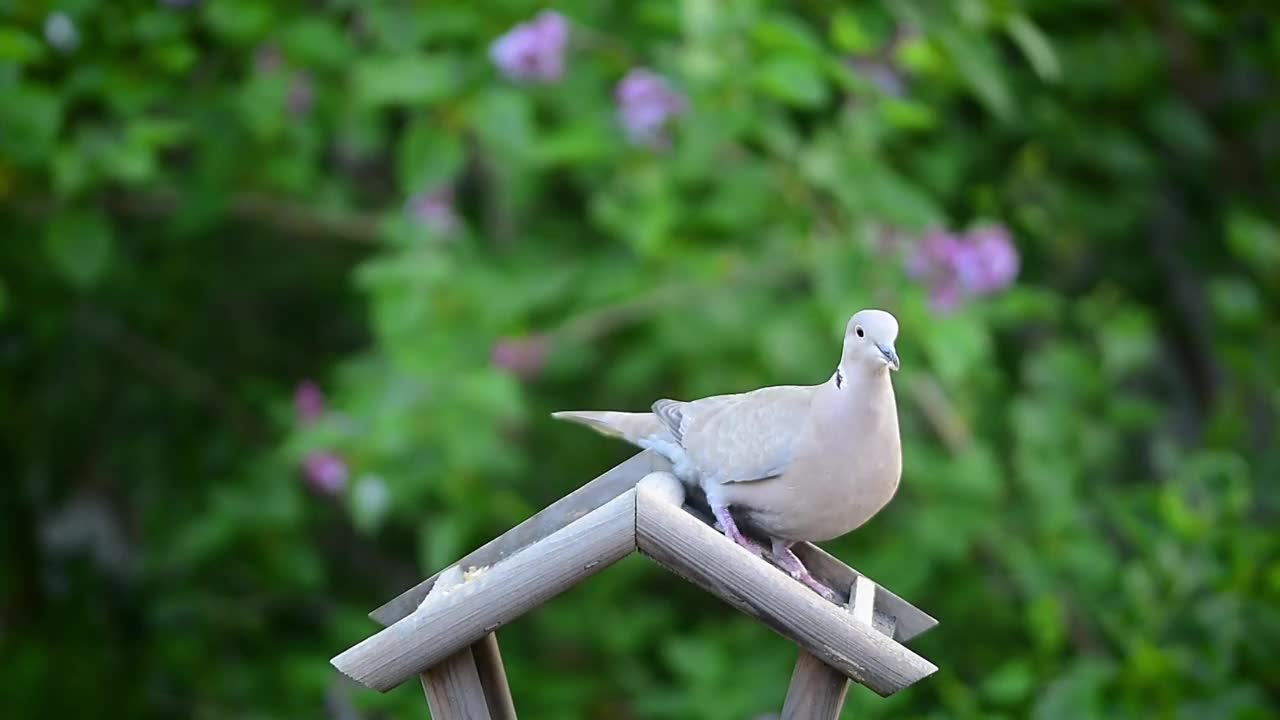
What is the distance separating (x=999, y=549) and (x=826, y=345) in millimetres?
447

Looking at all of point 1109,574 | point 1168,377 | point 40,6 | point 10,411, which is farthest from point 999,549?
point 10,411

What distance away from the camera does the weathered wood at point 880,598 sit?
3.96ft

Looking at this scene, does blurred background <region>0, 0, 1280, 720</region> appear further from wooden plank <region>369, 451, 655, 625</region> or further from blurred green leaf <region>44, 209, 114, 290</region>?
wooden plank <region>369, 451, 655, 625</region>

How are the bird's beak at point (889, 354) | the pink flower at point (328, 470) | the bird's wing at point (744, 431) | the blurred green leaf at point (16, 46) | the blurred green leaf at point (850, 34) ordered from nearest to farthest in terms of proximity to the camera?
the bird's beak at point (889, 354) → the bird's wing at point (744, 431) → the blurred green leaf at point (16, 46) → the blurred green leaf at point (850, 34) → the pink flower at point (328, 470)

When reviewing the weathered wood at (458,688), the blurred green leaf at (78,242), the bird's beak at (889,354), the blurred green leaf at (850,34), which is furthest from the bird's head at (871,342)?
the blurred green leaf at (78,242)

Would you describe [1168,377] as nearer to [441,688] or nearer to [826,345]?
[826,345]

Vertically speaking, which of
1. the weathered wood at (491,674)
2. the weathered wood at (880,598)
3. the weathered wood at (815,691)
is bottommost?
the weathered wood at (491,674)

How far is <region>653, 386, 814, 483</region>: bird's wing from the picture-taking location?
1.10 meters

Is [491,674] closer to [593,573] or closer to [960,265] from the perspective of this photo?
[593,573]

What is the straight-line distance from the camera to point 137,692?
299 centimetres

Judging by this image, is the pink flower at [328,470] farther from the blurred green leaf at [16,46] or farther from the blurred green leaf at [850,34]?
the blurred green leaf at [850,34]

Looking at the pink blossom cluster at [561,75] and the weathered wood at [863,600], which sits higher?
the weathered wood at [863,600]

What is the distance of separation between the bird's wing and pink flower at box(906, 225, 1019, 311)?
0.99 metres

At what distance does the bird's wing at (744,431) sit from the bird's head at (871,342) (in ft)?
0.27
